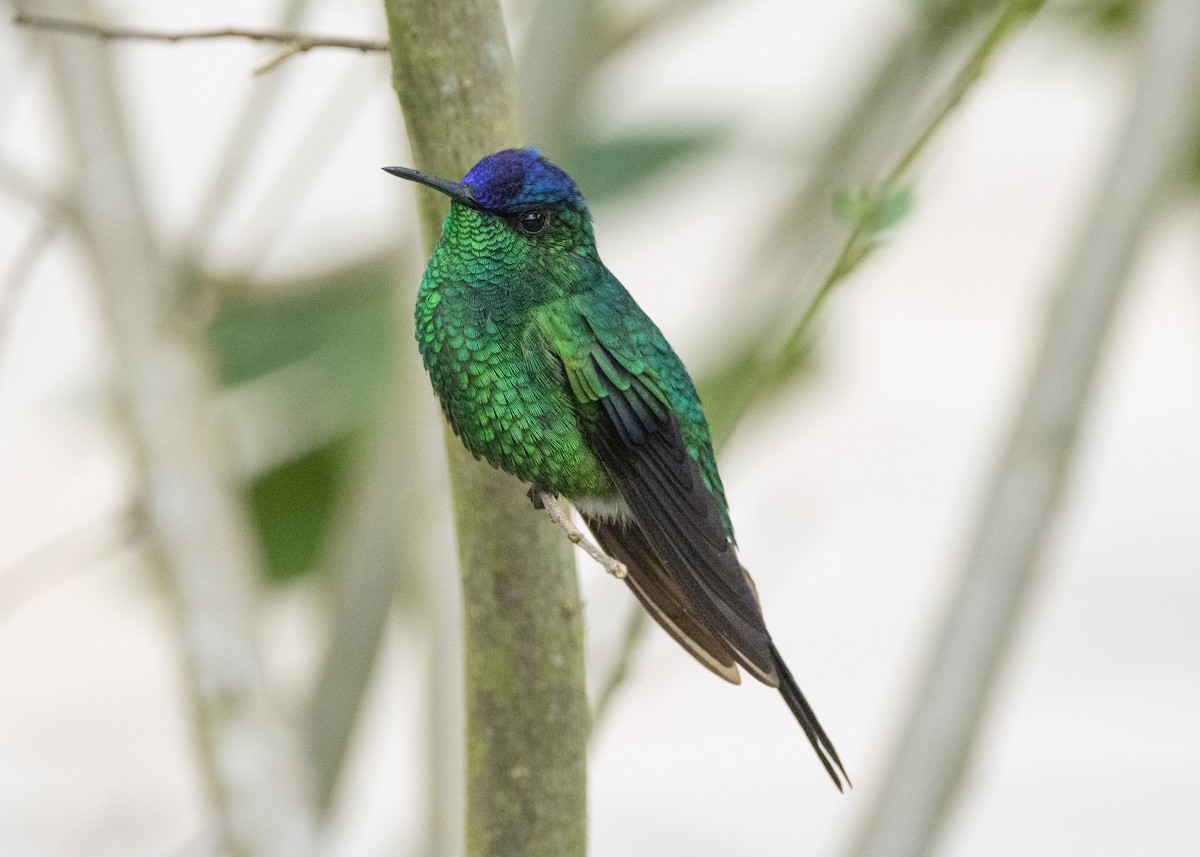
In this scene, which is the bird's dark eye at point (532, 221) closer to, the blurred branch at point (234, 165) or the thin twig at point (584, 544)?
the thin twig at point (584, 544)

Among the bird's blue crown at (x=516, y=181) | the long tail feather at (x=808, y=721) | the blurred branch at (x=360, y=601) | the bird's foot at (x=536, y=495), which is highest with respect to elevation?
the blurred branch at (x=360, y=601)

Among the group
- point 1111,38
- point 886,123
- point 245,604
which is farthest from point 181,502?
point 1111,38

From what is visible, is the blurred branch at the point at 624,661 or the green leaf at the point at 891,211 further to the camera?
the blurred branch at the point at 624,661

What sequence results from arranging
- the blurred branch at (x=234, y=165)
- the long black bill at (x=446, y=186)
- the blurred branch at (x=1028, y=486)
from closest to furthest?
1. the long black bill at (x=446, y=186)
2. the blurred branch at (x=1028, y=486)
3. the blurred branch at (x=234, y=165)

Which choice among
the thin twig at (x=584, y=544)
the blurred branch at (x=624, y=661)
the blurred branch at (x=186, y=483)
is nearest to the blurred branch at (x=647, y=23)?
the blurred branch at (x=186, y=483)

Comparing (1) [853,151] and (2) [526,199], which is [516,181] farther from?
(1) [853,151]

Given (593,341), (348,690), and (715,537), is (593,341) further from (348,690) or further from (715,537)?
(348,690)

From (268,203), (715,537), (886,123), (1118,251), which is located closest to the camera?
(715,537)

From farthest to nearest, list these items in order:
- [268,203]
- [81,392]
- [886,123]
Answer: [81,392], [886,123], [268,203]

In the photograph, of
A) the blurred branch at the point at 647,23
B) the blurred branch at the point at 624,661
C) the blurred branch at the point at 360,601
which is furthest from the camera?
the blurred branch at the point at 647,23

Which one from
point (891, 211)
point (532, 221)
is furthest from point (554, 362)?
point (891, 211)
